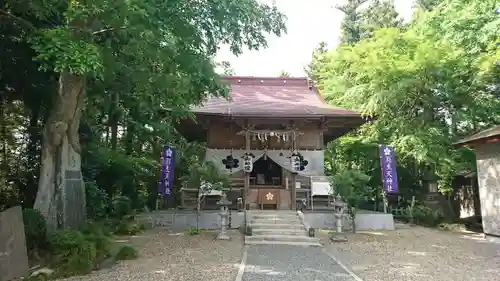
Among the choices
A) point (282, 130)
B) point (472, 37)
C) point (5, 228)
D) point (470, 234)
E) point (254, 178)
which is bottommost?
point (470, 234)

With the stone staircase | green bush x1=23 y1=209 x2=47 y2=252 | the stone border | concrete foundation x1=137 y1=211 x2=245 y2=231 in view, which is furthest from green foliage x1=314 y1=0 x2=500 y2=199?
green bush x1=23 y1=209 x2=47 y2=252

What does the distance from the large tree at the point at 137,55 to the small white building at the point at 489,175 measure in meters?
6.42

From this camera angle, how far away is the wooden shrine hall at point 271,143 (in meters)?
14.1

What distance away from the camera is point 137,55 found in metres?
7.61

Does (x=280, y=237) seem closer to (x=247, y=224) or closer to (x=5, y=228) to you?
(x=247, y=224)

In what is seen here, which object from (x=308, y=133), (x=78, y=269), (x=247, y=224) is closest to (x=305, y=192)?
(x=308, y=133)

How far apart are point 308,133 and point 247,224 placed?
18.4 feet

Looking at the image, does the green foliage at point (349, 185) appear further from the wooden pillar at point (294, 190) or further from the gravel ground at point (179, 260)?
the gravel ground at point (179, 260)

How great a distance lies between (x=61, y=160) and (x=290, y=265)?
5.27 meters

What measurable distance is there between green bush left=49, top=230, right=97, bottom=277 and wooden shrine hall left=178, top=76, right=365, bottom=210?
606cm

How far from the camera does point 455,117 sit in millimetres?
14406

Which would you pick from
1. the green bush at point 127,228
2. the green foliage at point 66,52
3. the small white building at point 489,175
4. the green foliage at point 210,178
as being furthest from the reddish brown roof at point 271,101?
the green foliage at point 66,52

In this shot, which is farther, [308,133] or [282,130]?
[308,133]

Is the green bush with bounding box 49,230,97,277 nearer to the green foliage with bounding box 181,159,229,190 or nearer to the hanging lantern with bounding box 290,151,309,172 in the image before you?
the green foliage with bounding box 181,159,229,190
